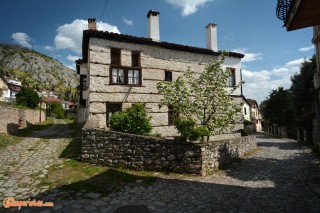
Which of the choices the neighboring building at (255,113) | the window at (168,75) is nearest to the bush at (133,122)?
the window at (168,75)

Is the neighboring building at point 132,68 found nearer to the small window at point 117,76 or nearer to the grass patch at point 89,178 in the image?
the small window at point 117,76

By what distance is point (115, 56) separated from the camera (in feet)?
48.9

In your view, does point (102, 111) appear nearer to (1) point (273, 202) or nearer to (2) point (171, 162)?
(2) point (171, 162)

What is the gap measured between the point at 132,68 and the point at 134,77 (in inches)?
24.7

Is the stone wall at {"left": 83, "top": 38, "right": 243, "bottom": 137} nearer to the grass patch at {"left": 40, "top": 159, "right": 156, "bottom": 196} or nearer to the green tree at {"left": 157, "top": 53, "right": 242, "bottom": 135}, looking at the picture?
the green tree at {"left": 157, "top": 53, "right": 242, "bottom": 135}

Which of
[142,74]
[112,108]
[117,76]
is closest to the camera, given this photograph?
[112,108]

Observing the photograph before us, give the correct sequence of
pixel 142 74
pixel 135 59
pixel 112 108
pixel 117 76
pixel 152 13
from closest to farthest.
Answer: pixel 112 108 → pixel 117 76 → pixel 142 74 → pixel 135 59 → pixel 152 13

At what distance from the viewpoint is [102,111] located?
14.1 meters

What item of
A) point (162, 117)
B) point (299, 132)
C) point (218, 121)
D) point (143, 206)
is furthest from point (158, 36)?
point (299, 132)

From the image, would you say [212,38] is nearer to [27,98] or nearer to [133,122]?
[133,122]

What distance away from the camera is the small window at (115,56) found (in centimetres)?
1476

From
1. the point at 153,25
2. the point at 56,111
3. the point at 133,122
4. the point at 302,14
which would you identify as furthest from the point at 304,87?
the point at 56,111

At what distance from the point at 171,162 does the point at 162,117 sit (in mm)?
6716

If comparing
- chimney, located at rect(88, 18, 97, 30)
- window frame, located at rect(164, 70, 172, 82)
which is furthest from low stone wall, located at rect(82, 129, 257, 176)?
chimney, located at rect(88, 18, 97, 30)
